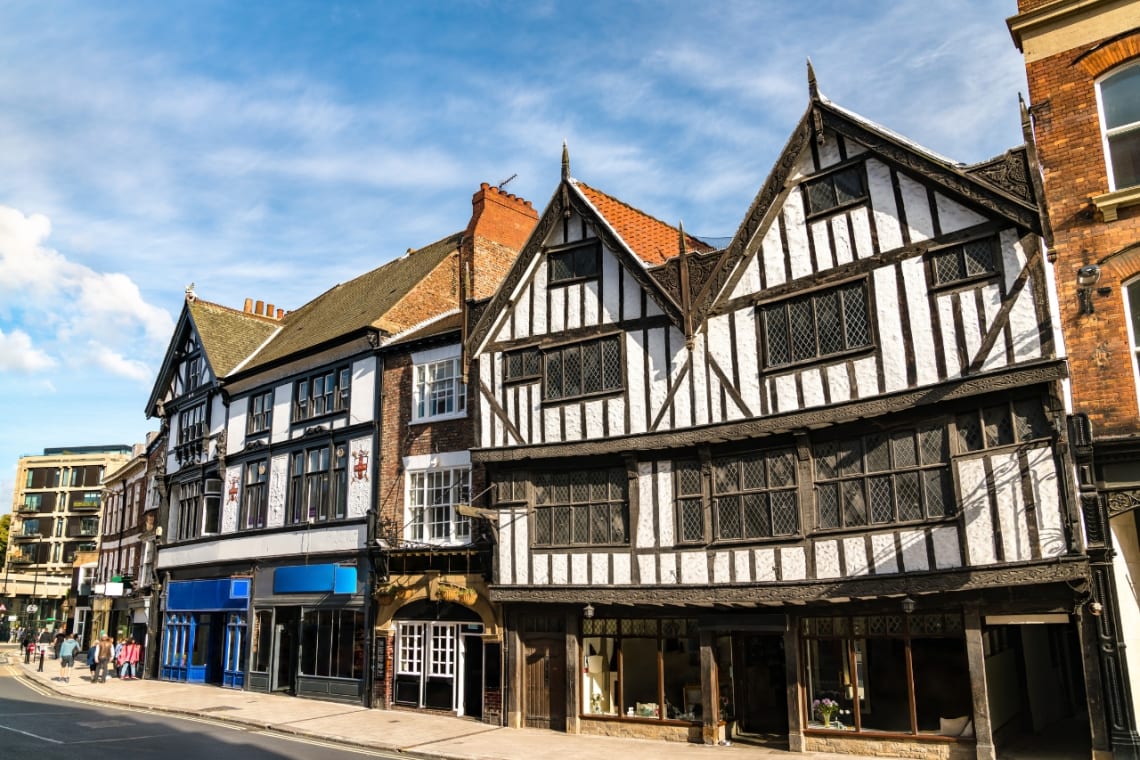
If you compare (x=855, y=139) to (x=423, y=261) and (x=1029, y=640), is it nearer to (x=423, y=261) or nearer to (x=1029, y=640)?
(x=1029, y=640)

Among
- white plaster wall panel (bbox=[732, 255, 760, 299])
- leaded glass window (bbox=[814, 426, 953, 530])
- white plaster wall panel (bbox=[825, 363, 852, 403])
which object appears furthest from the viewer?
white plaster wall panel (bbox=[732, 255, 760, 299])

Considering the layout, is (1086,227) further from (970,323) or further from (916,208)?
(916,208)

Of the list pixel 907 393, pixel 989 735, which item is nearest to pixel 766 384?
pixel 907 393

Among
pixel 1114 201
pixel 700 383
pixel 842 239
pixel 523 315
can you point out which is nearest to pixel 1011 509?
pixel 1114 201

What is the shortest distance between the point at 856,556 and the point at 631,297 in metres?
6.79

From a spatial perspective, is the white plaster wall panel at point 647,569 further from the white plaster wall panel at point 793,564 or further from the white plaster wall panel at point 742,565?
the white plaster wall panel at point 793,564

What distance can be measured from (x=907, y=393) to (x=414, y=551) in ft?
40.7

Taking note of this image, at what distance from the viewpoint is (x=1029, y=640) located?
16.2 meters

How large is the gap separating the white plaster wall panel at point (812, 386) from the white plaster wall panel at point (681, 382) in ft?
7.58

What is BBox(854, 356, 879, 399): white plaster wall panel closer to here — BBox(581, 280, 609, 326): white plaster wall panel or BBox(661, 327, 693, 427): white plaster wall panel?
BBox(661, 327, 693, 427): white plaster wall panel

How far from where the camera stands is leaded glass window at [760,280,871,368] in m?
15.0

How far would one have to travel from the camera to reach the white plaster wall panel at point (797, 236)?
15.8 m

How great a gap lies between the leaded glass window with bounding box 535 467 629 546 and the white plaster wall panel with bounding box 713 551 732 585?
6.63ft

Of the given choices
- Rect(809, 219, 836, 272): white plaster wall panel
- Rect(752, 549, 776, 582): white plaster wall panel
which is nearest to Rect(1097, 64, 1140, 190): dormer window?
Rect(809, 219, 836, 272): white plaster wall panel
